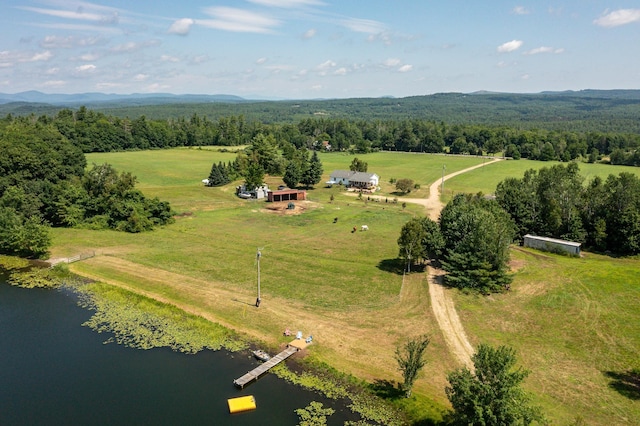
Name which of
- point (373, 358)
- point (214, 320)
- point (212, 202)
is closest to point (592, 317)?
point (373, 358)

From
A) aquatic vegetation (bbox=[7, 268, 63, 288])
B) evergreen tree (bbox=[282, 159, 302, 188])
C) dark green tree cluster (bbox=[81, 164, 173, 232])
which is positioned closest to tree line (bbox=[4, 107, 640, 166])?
evergreen tree (bbox=[282, 159, 302, 188])

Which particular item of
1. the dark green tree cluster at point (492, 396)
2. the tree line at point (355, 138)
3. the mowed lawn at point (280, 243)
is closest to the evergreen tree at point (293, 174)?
the mowed lawn at point (280, 243)

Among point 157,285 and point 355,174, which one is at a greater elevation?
point 355,174

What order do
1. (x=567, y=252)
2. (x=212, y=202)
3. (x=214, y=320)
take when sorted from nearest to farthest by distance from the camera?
(x=214, y=320), (x=567, y=252), (x=212, y=202)

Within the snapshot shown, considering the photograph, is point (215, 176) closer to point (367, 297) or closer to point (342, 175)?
point (342, 175)

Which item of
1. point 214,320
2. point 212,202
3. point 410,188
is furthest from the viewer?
point 410,188

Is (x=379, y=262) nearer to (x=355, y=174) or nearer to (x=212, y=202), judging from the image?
(x=212, y=202)

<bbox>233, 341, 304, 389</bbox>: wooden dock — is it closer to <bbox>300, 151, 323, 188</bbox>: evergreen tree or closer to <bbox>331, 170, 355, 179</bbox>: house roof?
<bbox>300, 151, 323, 188</bbox>: evergreen tree
